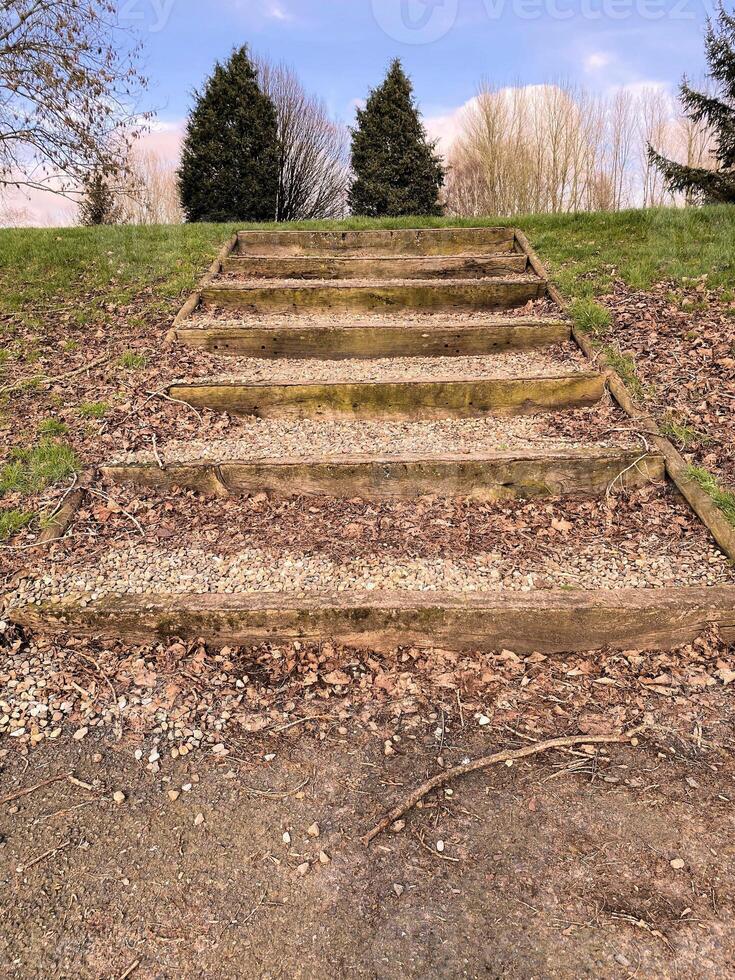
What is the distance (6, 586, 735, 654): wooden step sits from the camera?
213 cm

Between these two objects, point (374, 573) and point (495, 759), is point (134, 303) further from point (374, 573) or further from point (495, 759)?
point (495, 759)

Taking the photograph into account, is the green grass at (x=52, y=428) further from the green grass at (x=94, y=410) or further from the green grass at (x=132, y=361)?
the green grass at (x=132, y=361)

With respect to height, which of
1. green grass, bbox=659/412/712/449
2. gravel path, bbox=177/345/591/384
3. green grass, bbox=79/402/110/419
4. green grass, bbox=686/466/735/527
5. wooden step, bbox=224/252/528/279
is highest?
wooden step, bbox=224/252/528/279

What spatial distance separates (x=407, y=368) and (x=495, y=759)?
265 centimetres

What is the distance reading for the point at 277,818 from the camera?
1660 millimetres

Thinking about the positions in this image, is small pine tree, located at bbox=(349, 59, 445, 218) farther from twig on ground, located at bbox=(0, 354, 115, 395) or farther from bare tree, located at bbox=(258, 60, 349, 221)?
twig on ground, located at bbox=(0, 354, 115, 395)

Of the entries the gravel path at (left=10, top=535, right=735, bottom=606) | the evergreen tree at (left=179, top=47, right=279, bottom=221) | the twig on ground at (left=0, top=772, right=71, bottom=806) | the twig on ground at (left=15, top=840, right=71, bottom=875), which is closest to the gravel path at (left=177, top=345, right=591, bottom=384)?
the gravel path at (left=10, top=535, right=735, bottom=606)

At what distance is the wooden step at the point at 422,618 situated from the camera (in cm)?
213

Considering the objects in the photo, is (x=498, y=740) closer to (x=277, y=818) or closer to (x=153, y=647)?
(x=277, y=818)

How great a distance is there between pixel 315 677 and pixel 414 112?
61.7 feet

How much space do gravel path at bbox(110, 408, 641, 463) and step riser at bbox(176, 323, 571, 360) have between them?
81cm

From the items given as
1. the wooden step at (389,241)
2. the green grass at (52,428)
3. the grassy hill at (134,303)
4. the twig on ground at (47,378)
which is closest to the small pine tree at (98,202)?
the grassy hill at (134,303)

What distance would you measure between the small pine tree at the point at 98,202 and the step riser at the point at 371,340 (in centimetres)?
370

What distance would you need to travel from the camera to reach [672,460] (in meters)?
2.78
